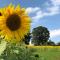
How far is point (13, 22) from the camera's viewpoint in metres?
2.76

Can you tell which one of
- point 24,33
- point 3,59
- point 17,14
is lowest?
point 3,59

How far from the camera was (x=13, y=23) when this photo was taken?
2758 millimetres

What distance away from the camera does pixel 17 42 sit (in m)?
2.69

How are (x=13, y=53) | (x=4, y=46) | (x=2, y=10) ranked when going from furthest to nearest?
(x=2, y=10) → (x=13, y=53) → (x=4, y=46)

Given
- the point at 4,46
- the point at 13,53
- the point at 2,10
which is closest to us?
the point at 4,46

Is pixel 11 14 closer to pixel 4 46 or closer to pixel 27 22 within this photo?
pixel 27 22

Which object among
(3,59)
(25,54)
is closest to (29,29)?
(25,54)

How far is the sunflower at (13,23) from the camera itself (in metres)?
2.76

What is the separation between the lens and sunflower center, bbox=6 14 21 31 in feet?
9.11

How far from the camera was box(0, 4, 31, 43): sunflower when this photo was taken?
2758 millimetres

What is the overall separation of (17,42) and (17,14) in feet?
0.90

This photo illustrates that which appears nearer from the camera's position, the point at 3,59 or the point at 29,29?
the point at 3,59

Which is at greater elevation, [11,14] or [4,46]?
[11,14]

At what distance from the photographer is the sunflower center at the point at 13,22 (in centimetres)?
278
